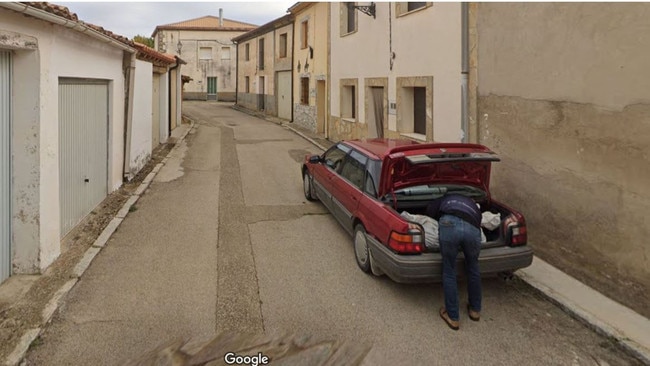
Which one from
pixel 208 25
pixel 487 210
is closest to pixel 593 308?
pixel 487 210

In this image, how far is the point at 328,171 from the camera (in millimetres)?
7406

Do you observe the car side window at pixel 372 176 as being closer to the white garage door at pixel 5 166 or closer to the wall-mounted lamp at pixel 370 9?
the white garage door at pixel 5 166

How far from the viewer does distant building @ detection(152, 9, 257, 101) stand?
40969 mm

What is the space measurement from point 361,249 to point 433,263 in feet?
4.11

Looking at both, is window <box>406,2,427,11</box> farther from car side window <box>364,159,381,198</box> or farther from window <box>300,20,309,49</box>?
window <box>300,20,309,49</box>

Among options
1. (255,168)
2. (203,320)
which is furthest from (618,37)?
(255,168)

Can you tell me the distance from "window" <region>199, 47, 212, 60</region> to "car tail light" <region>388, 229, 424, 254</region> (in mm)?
40656

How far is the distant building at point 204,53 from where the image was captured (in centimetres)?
4097

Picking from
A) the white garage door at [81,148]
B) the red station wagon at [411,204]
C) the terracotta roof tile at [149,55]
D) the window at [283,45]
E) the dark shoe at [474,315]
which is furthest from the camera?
the window at [283,45]

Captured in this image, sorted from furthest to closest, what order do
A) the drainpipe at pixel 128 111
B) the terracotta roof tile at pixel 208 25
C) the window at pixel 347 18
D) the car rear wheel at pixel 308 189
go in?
the terracotta roof tile at pixel 208 25 < the window at pixel 347 18 < the drainpipe at pixel 128 111 < the car rear wheel at pixel 308 189

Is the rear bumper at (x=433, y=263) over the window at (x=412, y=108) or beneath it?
beneath

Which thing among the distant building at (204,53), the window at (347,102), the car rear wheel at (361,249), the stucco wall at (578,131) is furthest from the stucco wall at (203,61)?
the car rear wheel at (361,249)

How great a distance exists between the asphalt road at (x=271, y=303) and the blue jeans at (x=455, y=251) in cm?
32

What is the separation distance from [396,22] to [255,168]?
5129 millimetres
